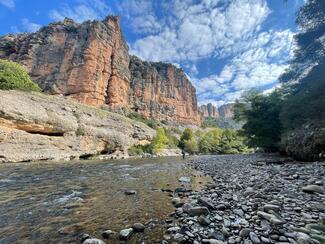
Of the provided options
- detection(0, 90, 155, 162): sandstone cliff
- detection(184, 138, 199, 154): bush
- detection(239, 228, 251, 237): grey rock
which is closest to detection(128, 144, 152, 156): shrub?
detection(0, 90, 155, 162): sandstone cliff

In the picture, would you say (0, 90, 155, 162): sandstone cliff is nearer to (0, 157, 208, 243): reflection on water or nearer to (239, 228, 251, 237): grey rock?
(0, 157, 208, 243): reflection on water

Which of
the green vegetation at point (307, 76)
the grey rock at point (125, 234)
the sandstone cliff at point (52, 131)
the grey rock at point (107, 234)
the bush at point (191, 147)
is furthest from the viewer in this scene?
the bush at point (191, 147)

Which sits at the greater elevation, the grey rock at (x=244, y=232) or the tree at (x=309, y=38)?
the tree at (x=309, y=38)

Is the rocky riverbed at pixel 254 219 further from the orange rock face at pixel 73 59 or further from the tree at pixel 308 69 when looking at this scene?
the orange rock face at pixel 73 59

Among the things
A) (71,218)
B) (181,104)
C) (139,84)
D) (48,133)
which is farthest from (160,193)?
(181,104)

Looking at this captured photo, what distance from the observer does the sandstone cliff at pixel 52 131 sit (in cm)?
2555

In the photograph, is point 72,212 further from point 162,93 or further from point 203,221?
point 162,93

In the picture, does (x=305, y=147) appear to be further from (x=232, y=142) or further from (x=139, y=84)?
(x=139, y=84)

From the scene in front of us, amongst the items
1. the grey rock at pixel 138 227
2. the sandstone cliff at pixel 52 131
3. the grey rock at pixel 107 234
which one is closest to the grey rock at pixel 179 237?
the grey rock at pixel 138 227

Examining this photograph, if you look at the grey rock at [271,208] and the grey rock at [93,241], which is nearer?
the grey rock at [93,241]

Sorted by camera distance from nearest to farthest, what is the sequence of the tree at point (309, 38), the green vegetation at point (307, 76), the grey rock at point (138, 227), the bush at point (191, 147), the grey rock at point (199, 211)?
the grey rock at point (138, 227) → the grey rock at point (199, 211) → the green vegetation at point (307, 76) → the tree at point (309, 38) → the bush at point (191, 147)

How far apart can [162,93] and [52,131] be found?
289 feet

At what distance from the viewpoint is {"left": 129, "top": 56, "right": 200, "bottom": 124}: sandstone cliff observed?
331 feet

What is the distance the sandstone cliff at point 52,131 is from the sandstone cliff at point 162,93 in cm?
5366
